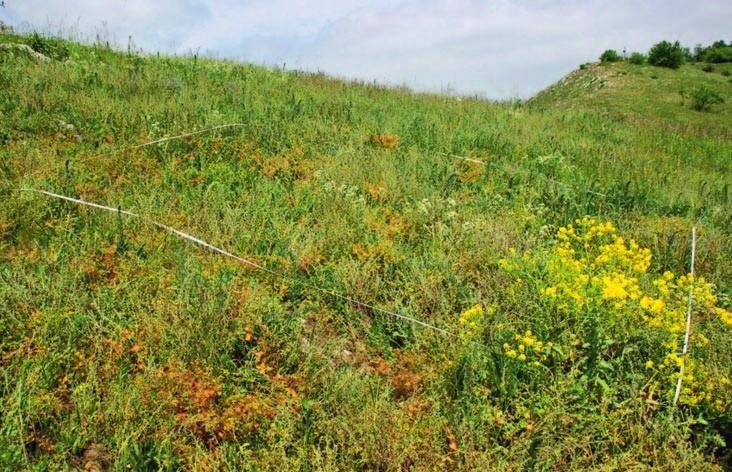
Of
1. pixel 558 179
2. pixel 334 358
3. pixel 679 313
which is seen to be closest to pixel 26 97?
pixel 334 358

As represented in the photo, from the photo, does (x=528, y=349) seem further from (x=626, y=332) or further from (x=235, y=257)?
(x=235, y=257)

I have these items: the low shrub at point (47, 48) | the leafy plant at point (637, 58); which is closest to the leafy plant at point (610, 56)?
the leafy plant at point (637, 58)

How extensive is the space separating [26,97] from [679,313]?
26.3 feet

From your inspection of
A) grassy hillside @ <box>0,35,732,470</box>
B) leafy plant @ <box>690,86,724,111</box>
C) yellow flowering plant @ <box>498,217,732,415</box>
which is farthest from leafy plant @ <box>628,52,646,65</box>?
yellow flowering plant @ <box>498,217,732,415</box>

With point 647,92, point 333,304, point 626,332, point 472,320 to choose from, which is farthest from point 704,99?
point 333,304

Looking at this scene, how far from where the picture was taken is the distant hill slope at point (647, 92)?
51.8ft

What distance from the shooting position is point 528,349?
328cm

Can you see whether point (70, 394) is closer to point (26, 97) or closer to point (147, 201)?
point (147, 201)

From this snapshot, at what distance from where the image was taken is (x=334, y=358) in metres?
3.58

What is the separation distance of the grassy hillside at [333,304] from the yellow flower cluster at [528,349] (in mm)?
28

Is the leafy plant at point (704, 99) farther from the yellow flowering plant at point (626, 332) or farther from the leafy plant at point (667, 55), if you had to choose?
the yellow flowering plant at point (626, 332)

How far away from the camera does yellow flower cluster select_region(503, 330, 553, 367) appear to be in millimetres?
3111

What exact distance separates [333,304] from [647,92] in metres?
20.2

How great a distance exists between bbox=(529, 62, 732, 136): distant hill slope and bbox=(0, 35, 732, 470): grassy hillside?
10.6 metres
